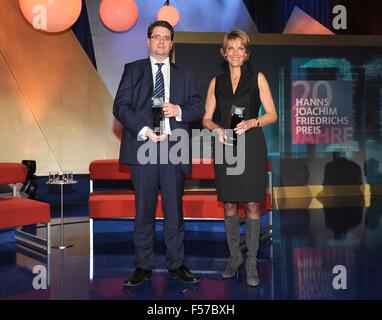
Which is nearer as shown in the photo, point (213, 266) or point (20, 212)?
point (213, 266)

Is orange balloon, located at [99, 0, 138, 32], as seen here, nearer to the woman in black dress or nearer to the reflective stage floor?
the reflective stage floor

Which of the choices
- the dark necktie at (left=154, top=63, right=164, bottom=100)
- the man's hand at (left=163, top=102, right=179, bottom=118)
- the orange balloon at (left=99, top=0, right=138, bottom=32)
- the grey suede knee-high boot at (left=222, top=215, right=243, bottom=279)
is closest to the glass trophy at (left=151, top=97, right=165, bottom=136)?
the man's hand at (left=163, top=102, right=179, bottom=118)

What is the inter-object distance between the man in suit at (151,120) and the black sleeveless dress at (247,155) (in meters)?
0.20

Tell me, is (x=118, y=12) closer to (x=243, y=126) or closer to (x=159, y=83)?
(x=159, y=83)

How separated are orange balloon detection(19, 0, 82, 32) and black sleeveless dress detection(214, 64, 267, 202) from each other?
134 inches

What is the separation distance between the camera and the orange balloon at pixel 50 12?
5602 millimetres

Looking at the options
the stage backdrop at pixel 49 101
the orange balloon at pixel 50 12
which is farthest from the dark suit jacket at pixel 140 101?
the stage backdrop at pixel 49 101

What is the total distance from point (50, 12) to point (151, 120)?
3386 mm

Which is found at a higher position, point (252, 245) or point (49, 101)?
point (49, 101)

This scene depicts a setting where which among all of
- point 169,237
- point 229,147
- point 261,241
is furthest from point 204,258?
point 229,147

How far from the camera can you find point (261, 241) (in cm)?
442

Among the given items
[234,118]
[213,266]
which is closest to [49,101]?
[213,266]

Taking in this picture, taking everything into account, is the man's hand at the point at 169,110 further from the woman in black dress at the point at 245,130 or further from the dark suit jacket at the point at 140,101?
the woman in black dress at the point at 245,130

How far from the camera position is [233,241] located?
3.20 metres
